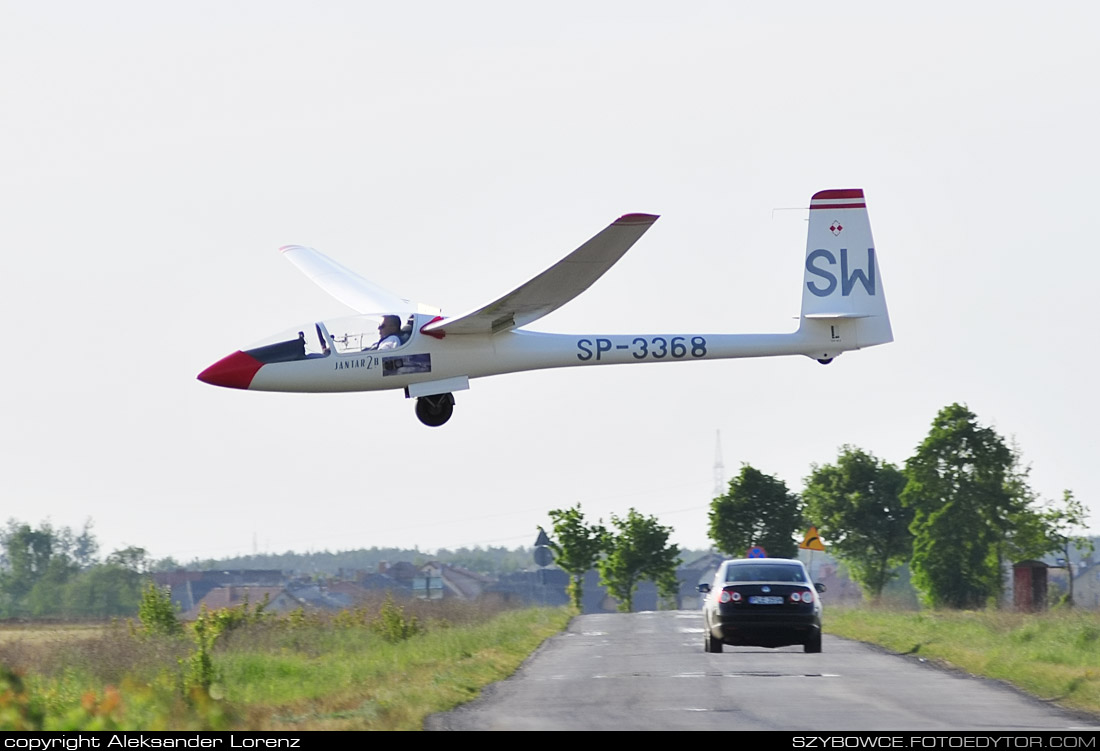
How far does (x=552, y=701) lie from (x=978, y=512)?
4746cm

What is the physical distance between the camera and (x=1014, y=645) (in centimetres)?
2838

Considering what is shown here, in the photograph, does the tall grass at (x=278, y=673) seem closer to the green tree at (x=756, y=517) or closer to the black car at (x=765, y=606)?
the black car at (x=765, y=606)

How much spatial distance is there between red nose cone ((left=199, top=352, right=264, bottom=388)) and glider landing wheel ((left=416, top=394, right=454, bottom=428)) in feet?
8.72

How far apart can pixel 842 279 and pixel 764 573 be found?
5.06 meters

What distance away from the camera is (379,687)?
20969 mm

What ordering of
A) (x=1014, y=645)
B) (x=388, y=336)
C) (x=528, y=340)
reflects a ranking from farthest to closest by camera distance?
(x=1014, y=645) < (x=528, y=340) < (x=388, y=336)

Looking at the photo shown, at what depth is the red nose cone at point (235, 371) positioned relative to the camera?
23.1 m

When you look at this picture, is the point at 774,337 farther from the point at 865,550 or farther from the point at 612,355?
the point at 865,550

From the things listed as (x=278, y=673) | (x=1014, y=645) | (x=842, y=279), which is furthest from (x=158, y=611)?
(x=1014, y=645)

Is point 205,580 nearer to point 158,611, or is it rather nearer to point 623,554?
point 623,554

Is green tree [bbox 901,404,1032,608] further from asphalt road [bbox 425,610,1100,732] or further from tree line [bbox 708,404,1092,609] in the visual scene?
asphalt road [bbox 425,610,1100,732]

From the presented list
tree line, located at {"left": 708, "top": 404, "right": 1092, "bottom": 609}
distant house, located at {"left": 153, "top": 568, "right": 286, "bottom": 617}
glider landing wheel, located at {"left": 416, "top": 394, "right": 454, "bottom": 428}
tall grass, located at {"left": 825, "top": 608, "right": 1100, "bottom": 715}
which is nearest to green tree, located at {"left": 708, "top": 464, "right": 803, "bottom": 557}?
tree line, located at {"left": 708, "top": 404, "right": 1092, "bottom": 609}

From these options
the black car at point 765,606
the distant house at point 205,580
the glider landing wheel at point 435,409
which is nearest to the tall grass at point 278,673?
the black car at point 765,606
